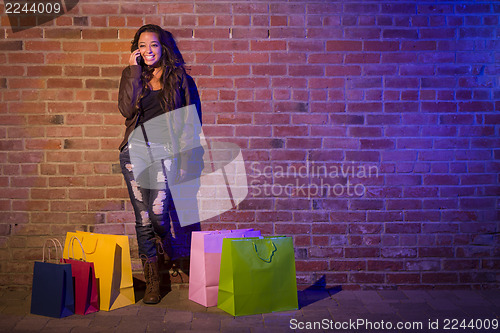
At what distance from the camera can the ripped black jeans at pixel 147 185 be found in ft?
10.5

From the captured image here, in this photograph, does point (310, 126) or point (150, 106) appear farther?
point (310, 126)

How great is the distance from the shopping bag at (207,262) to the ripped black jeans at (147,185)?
33cm

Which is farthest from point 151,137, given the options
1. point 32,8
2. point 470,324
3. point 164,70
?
point 470,324

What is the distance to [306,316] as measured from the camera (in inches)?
113

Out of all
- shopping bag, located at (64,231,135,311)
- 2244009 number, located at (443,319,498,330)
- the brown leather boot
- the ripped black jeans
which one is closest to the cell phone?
the ripped black jeans

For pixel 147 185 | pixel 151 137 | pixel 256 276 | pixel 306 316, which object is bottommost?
pixel 306 316

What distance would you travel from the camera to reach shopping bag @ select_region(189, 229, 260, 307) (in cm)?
306

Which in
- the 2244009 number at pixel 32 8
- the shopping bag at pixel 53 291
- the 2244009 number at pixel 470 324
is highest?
the 2244009 number at pixel 32 8

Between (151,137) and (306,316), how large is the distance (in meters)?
1.63

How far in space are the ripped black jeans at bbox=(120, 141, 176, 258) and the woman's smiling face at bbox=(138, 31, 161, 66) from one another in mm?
619

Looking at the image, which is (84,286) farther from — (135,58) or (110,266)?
(135,58)

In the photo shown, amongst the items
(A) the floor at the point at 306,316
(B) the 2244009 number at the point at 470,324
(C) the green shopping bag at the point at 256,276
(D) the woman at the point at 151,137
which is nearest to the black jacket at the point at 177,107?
(D) the woman at the point at 151,137

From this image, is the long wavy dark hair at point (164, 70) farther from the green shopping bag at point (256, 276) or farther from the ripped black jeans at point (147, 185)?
the green shopping bag at point (256, 276)

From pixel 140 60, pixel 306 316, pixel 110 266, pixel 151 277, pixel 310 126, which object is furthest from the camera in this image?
pixel 310 126
